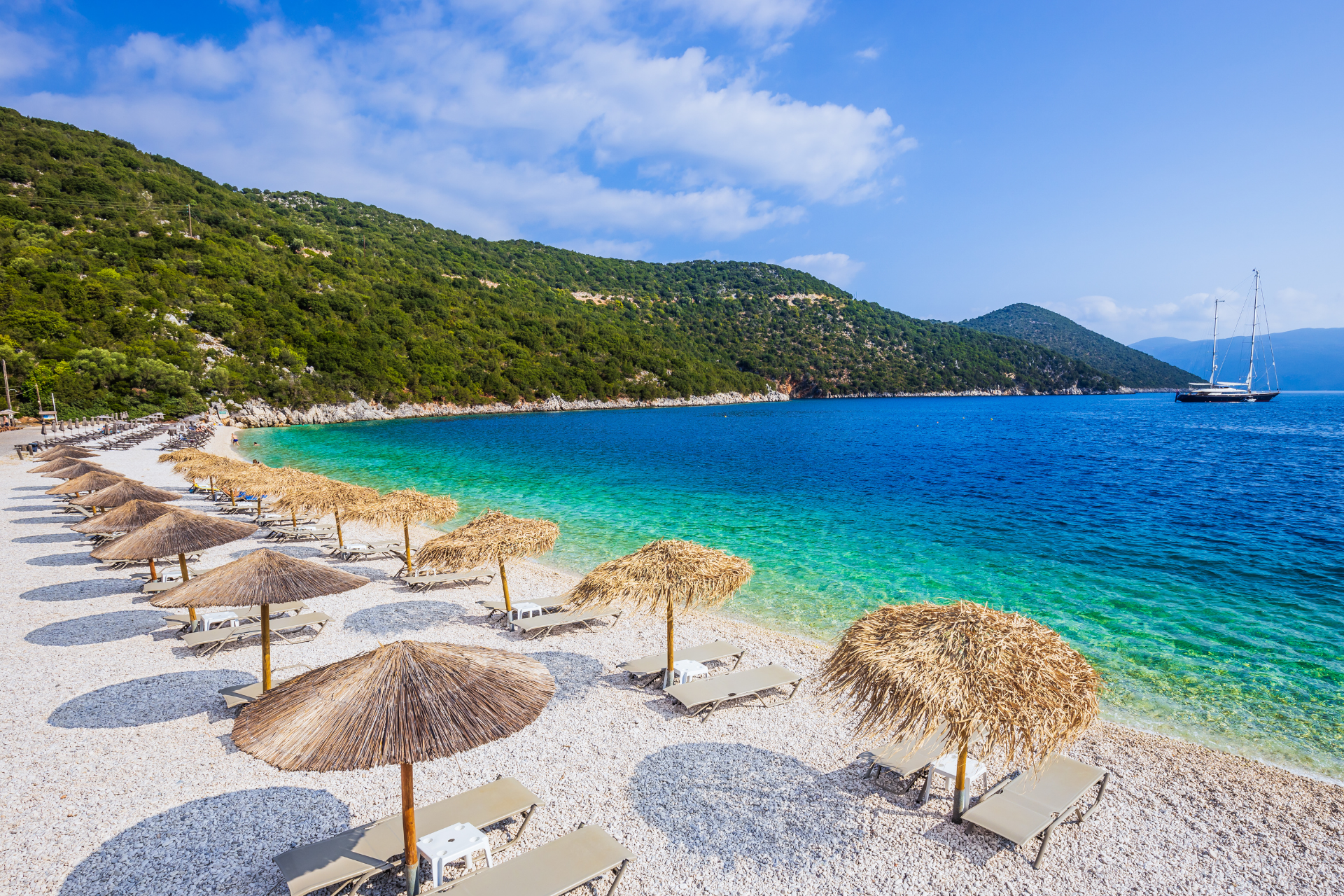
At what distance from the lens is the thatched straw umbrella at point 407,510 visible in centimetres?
1307

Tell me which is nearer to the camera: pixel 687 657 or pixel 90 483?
pixel 687 657

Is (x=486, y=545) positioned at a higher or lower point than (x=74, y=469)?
lower

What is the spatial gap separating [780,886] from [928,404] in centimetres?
13329

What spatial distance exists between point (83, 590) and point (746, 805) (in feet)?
48.7

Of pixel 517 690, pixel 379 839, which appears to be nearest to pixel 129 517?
pixel 379 839

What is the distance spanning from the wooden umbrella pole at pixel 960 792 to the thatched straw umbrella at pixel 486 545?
706 cm

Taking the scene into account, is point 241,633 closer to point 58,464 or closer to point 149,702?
point 149,702

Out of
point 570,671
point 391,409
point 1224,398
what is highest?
point 391,409

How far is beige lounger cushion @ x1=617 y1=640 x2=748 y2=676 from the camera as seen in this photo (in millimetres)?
8984

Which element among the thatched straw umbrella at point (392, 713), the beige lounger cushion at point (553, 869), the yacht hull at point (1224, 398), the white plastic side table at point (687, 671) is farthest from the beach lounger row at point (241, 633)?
the yacht hull at point (1224, 398)

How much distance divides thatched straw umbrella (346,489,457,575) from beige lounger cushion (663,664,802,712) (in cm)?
736

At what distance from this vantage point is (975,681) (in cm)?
480

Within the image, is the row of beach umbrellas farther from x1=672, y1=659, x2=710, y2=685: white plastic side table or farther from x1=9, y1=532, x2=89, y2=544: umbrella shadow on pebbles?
x1=9, y1=532, x2=89, y2=544: umbrella shadow on pebbles

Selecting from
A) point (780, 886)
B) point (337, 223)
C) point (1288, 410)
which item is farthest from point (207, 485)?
point (1288, 410)
